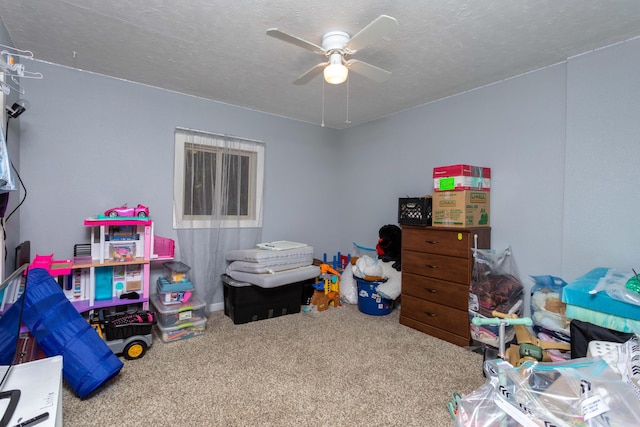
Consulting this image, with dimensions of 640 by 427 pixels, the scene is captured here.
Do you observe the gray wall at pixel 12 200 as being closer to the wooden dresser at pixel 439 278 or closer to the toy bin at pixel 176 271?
the toy bin at pixel 176 271

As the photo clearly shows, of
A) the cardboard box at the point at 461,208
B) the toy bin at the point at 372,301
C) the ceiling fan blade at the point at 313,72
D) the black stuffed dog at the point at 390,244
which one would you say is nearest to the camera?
the ceiling fan blade at the point at 313,72

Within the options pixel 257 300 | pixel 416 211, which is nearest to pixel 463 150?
pixel 416 211

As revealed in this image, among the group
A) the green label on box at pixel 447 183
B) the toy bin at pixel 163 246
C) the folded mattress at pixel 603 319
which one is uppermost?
the green label on box at pixel 447 183

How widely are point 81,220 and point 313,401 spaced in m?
2.60

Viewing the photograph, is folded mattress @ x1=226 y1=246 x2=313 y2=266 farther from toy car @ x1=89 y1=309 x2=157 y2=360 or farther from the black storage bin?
toy car @ x1=89 y1=309 x2=157 y2=360

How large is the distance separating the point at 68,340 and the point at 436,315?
2.87 metres

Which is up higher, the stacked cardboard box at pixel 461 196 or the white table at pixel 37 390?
the stacked cardboard box at pixel 461 196

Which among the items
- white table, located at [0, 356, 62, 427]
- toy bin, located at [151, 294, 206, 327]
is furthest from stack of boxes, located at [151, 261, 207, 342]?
white table, located at [0, 356, 62, 427]

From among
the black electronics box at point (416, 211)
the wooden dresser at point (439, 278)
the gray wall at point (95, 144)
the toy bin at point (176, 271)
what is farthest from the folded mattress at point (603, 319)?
the gray wall at point (95, 144)

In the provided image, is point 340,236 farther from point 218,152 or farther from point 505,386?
point 505,386

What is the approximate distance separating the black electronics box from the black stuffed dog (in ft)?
1.59

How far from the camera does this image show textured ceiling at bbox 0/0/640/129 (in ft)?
6.04

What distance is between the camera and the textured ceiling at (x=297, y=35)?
184 centimetres

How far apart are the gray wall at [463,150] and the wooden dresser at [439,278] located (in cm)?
50
